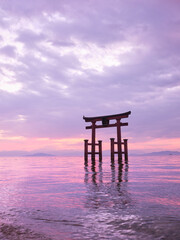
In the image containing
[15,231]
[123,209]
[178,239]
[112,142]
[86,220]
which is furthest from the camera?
[112,142]

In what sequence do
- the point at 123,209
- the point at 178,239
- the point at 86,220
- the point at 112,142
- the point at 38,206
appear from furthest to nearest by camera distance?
the point at 112,142, the point at 38,206, the point at 123,209, the point at 86,220, the point at 178,239

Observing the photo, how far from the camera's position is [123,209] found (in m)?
2.69

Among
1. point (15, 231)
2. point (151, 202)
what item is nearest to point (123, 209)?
point (151, 202)

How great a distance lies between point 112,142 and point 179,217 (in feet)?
54.7

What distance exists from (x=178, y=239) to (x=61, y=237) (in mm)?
995

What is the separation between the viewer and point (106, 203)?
305cm

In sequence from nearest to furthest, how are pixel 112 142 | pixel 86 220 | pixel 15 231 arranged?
pixel 15 231, pixel 86 220, pixel 112 142

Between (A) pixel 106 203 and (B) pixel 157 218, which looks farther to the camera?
(A) pixel 106 203

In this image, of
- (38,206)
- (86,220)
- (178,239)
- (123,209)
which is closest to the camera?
(178,239)

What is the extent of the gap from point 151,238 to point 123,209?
955mm

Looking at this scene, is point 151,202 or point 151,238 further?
point 151,202

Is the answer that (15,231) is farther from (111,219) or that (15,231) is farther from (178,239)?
(178,239)

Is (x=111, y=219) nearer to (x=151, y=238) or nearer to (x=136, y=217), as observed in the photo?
(x=136, y=217)

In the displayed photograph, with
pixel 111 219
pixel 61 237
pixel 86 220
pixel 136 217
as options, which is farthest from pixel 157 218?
pixel 61 237
